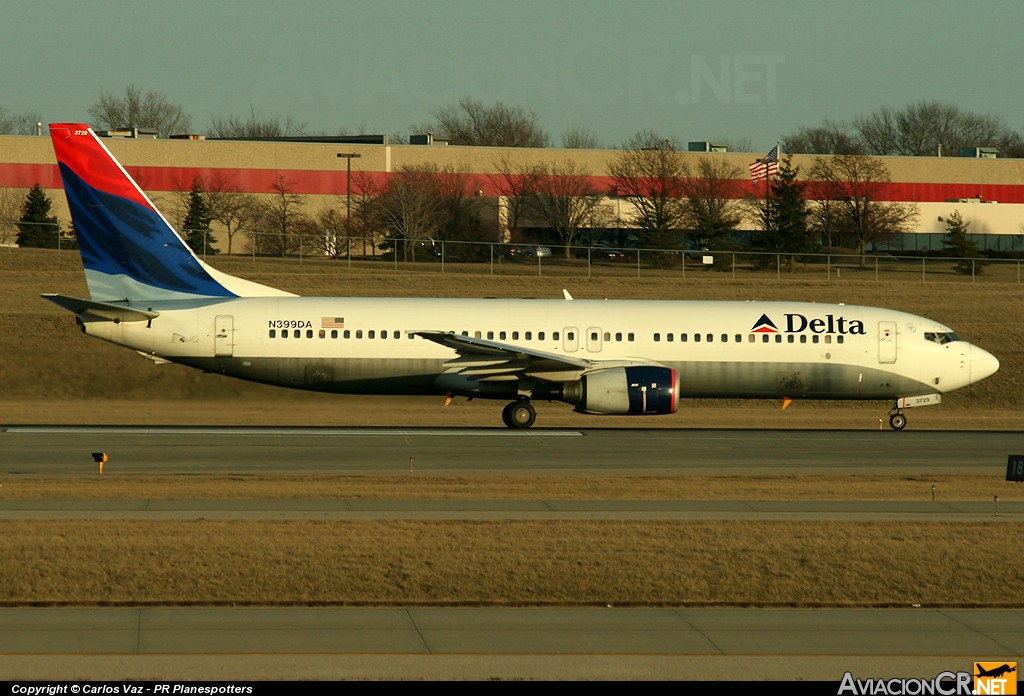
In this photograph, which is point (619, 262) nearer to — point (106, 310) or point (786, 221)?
point (786, 221)

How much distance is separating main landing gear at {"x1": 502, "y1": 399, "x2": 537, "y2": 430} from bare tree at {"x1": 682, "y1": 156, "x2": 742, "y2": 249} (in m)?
44.8

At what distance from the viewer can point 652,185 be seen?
85.3 m

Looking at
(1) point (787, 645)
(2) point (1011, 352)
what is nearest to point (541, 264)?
(2) point (1011, 352)

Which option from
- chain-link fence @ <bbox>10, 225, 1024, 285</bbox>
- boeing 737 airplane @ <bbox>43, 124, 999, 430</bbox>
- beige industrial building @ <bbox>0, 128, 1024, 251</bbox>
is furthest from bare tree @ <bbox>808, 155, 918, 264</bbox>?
boeing 737 airplane @ <bbox>43, 124, 999, 430</bbox>

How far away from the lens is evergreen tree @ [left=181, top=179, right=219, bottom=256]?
245 ft

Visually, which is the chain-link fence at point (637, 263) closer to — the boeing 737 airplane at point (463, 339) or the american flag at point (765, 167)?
the american flag at point (765, 167)

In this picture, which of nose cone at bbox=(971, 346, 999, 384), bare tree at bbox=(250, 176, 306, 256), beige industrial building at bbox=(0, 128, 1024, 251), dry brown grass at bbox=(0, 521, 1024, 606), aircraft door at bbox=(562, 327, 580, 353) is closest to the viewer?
dry brown grass at bbox=(0, 521, 1024, 606)

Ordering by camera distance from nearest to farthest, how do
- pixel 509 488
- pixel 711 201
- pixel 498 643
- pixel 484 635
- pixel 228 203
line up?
pixel 498 643, pixel 484 635, pixel 509 488, pixel 228 203, pixel 711 201

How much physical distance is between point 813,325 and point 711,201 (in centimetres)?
5137

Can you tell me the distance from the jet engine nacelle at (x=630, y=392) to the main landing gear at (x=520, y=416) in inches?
77.0

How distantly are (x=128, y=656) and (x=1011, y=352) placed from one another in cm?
4584

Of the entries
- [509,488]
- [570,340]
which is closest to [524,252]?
[570,340]

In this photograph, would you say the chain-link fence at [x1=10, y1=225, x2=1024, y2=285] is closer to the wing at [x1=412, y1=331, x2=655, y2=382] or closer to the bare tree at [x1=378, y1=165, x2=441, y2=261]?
the bare tree at [x1=378, y1=165, x2=441, y2=261]

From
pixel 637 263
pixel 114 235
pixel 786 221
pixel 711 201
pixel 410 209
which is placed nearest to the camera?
pixel 114 235
